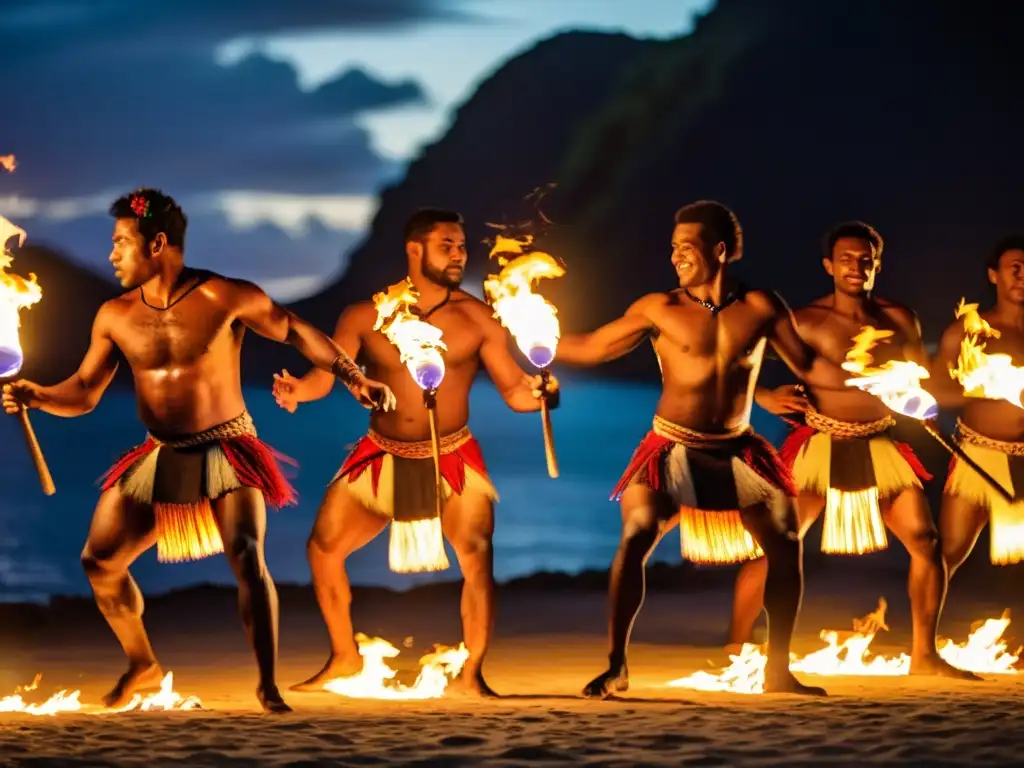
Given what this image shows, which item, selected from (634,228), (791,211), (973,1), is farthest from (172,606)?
(973,1)

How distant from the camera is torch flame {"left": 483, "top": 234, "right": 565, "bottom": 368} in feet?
28.1

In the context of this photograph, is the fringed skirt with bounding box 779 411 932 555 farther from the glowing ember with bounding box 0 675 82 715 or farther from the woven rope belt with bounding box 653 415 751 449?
the glowing ember with bounding box 0 675 82 715

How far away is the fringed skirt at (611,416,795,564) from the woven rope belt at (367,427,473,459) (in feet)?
2.20

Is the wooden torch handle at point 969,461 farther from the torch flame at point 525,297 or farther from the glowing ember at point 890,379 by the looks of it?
the torch flame at point 525,297

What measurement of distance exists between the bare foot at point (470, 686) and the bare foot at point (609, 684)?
38cm

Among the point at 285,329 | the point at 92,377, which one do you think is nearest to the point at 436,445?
the point at 285,329

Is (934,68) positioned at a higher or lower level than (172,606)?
higher

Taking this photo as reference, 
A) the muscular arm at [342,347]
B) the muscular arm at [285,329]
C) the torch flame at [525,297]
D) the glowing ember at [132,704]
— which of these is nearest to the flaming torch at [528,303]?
the torch flame at [525,297]

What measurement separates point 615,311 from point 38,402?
27.4 ft

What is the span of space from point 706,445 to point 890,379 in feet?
2.82

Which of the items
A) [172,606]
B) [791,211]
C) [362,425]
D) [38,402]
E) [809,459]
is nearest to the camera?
[38,402]

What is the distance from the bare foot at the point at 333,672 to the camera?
348 inches

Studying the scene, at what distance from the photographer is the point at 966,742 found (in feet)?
24.1

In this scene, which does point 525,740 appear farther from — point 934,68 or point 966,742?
point 934,68
